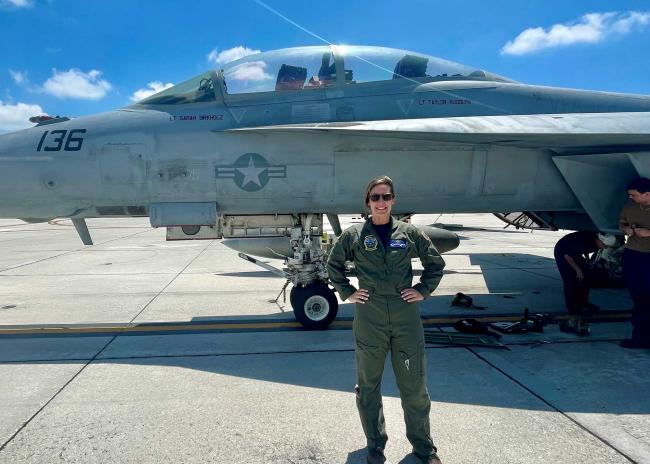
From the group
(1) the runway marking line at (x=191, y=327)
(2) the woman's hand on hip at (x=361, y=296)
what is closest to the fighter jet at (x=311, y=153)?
(1) the runway marking line at (x=191, y=327)

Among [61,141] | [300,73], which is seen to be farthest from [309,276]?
[61,141]

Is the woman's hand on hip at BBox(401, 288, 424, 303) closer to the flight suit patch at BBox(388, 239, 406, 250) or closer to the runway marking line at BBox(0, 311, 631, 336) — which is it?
the flight suit patch at BBox(388, 239, 406, 250)

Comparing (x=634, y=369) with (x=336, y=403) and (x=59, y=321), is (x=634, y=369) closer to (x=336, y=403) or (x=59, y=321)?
(x=336, y=403)

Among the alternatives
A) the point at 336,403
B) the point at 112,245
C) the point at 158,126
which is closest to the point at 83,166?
the point at 158,126

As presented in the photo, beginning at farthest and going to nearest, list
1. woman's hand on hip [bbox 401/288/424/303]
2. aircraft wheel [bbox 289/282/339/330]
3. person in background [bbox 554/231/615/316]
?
person in background [bbox 554/231/615/316] → aircraft wheel [bbox 289/282/339/330] → woman's hand on hip [bbox 401/288/424/303]

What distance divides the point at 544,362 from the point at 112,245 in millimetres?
15590

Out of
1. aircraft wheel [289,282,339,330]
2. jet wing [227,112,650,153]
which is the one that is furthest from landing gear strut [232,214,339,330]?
jet wing [227,112,650,153]

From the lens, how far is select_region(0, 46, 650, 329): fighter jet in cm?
507

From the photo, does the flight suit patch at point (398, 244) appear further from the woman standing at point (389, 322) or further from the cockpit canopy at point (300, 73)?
the cockpit canopy at point (300, 73)

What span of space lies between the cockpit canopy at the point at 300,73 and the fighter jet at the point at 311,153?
0.6 inches

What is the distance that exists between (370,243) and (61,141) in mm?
4282

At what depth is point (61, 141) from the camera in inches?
200

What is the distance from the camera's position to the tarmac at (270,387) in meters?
2.86

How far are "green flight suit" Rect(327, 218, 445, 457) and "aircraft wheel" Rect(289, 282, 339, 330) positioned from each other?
2.69 meters
